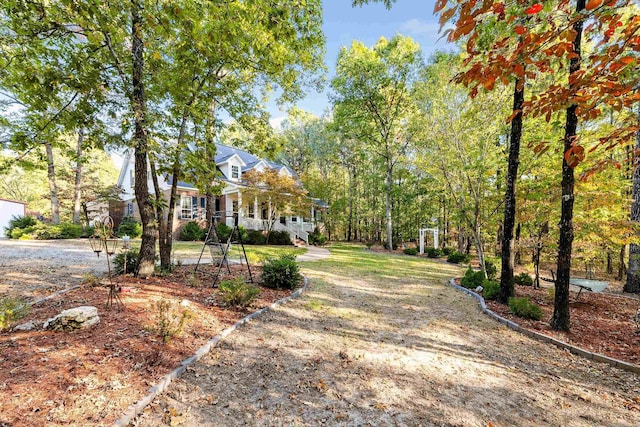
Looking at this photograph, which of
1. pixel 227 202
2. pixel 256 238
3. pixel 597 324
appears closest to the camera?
pixel 597 324

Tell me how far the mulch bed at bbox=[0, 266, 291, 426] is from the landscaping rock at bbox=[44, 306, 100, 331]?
93mm

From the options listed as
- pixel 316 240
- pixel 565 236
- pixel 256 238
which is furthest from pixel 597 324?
pixel 316 240

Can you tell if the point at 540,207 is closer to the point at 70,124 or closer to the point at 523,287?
the point at 523,287

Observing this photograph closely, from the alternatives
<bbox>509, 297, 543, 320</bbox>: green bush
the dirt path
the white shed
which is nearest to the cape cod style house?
the white shed

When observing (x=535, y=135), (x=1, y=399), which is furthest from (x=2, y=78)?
(x=535, y=135)

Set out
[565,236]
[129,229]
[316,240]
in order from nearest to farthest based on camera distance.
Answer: [565,236] → [129,229] → [316,240]

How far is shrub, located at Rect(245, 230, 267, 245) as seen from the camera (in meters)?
18.9

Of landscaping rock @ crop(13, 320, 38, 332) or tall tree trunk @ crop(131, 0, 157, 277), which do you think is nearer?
landscaping rock @ crop(13, 320, 38, 332)

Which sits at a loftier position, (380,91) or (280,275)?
(380,91)

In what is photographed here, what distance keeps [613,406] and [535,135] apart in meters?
9.15

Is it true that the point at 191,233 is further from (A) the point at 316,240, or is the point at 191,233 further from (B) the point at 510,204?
(B) the point at 510,204

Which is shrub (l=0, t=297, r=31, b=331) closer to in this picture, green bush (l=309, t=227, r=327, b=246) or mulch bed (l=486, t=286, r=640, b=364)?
mulch bed (l=486, t=286, r=640, b=364)

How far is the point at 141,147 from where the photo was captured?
17.0ft

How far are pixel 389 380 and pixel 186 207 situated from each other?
18850 mm
